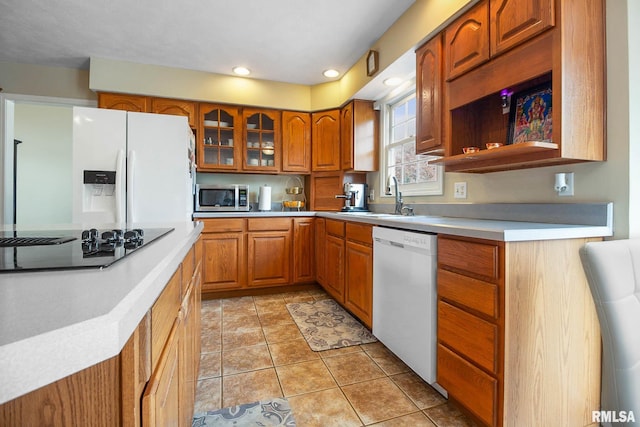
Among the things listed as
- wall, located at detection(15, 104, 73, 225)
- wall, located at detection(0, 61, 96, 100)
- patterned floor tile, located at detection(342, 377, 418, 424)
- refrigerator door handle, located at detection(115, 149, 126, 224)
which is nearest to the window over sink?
patterned floor tile, located at detection(342, 377, 418, 424)

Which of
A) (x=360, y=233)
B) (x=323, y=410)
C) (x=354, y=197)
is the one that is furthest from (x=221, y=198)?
(x=323, y=410)

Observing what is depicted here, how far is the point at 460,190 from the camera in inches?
87.0

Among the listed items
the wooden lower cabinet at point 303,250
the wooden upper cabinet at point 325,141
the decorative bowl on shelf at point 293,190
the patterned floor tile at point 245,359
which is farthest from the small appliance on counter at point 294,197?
the patterned floor tile at point 245,359

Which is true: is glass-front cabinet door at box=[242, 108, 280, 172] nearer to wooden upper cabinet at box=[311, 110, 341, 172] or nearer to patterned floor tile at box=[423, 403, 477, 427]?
wooden upper cabinet at box=[311, 110, 341, 172]

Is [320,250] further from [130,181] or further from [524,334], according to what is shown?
[524,334]

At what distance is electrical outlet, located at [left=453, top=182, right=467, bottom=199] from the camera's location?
217 cm

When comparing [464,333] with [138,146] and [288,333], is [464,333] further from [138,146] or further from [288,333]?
[138,146]

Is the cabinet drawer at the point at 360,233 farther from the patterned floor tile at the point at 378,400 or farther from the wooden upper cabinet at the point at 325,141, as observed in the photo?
the wooden upper cabinet at the point at 325,141

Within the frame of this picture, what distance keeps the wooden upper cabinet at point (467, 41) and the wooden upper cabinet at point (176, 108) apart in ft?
8.73

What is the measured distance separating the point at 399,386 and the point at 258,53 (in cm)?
304

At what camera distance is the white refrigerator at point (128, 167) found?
2.50 metres

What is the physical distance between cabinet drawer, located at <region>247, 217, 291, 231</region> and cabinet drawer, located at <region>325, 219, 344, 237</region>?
0.51m

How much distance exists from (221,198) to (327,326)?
189cm

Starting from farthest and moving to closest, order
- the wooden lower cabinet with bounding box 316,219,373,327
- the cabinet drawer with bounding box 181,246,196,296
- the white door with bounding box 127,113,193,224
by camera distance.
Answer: the white door with bounding box 127,113,193,224 < the wooden lower cabinet with bounding box 316,219,373,327 < the cabinet drawer with bounding box 181,246,196,296
